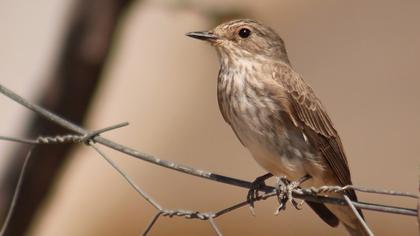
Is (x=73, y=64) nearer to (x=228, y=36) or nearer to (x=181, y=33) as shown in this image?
(x=228, y=36)

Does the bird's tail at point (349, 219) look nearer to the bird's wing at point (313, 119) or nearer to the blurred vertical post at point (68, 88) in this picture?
the bird's wing at point (313, 119)

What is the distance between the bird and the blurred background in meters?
1.31

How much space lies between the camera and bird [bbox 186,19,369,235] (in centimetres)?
362

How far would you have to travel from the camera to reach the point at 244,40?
4.09 metres

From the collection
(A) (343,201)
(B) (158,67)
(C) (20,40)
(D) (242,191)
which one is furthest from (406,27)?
(A) (343,201)

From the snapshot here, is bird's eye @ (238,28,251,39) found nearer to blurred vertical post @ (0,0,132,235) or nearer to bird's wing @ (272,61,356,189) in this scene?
bird's wing @ (272,61,356,189)

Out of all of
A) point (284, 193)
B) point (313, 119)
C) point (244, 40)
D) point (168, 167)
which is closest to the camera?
point (168, 167)

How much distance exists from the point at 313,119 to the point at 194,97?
3793 millimetres

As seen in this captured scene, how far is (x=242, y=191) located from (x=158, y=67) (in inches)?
53.2

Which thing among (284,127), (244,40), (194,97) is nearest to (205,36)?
(244,40)

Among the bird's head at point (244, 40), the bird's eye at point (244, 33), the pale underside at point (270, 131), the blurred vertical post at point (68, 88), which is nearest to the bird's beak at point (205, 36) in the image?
the bird's head at point (244, 40)

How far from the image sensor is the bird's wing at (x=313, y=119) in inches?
145

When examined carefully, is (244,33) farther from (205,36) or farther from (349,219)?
(349,219)

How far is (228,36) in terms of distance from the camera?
407 centimetres
